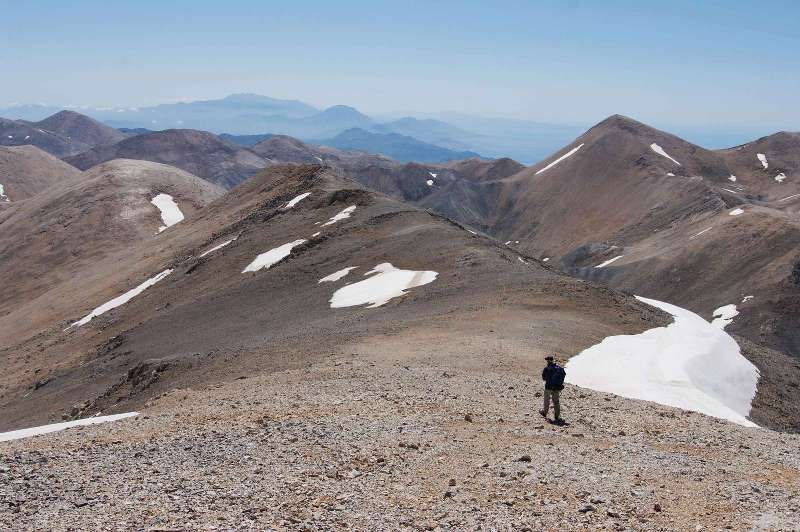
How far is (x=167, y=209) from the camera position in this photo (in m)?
103

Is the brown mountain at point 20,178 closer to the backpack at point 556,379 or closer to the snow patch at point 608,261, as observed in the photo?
the snow patch at point 608,261

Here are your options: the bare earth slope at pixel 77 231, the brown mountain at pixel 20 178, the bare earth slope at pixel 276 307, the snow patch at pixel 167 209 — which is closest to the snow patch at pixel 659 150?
the bare earth slope at pixel 77 231

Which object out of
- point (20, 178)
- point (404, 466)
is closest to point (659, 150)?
point (404, 466)

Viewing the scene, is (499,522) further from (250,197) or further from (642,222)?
(642,222)

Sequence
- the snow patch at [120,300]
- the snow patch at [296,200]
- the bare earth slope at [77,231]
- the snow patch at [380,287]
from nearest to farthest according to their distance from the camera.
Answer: the snow patch at [380,287] → the snow patch at [120,300] → the snow patch at [296,200] → the bare earth slope at [77,231]

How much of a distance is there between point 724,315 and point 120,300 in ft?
187

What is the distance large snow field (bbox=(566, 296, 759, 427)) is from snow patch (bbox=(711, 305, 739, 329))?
40.4m

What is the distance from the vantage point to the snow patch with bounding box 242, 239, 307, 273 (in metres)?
48.5

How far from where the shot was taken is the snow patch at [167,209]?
9846 cm

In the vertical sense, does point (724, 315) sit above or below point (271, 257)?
below

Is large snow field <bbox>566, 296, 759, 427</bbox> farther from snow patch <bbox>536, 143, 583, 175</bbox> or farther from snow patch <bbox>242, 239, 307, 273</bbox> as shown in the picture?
snow patch <bbox>536, 143, 583, 175</bbox>

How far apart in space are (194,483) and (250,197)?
65.9 meters

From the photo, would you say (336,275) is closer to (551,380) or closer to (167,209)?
(551,380)

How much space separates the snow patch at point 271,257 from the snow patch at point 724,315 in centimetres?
4325
